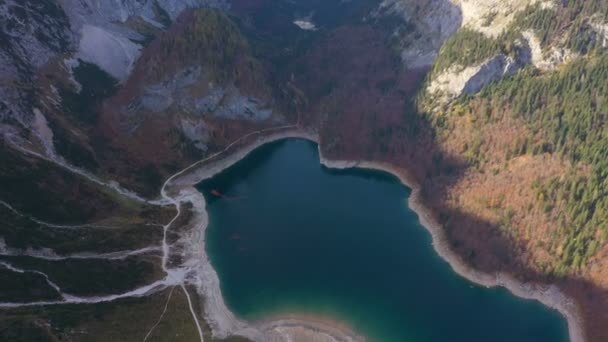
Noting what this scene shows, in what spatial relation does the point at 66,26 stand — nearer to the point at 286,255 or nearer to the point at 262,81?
the point at 262,81

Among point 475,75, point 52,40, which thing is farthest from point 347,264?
point 52,40

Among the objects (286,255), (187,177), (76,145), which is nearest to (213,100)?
(187,177)

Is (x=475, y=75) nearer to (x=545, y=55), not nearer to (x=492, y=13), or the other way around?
(x=545, y=55)

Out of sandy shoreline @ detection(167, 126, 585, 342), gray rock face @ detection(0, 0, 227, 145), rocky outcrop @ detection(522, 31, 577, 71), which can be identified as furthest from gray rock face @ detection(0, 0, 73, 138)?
rocky outcrop @ detection(522, 31, 577, 71)

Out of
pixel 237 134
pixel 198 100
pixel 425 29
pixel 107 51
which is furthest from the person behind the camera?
pixel 425 29

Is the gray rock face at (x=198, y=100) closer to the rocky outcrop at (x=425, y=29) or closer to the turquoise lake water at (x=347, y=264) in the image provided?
the turquoise lake water at (x=347, y=264)

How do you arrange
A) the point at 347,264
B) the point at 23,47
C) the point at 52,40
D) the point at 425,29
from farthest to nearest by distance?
the point at 425,29 → the point at 52,40 → the point at 23,47 → the point at 347,264

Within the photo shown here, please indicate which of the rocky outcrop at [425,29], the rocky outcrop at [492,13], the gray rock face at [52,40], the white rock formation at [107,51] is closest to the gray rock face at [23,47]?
the gray rock face at [52,40]
